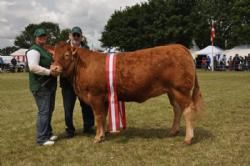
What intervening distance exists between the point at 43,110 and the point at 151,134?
2.44 m

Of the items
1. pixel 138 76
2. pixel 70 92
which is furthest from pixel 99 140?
pixel 138 76

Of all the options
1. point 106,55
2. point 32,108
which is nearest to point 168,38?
point 32,108

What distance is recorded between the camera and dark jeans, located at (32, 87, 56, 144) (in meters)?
8.48

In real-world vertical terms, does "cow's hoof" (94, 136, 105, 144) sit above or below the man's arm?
below

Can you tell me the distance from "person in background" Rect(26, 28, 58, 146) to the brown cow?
269mm

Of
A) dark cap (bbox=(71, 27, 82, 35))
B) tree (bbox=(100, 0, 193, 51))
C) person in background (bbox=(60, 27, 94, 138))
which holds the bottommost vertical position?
person in background (bbox=(60, 27, 94, 138))

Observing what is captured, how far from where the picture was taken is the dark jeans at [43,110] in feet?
27.8

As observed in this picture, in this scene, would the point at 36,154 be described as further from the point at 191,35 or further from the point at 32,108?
the point at 191,35

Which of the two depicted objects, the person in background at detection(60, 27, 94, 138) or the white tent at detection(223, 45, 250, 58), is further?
the white tent at detection(223, 45, 250, 58)

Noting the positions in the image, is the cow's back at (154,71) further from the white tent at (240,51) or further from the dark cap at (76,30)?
the white tent at (240,51)

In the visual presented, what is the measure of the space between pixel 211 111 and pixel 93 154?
19.1 feet

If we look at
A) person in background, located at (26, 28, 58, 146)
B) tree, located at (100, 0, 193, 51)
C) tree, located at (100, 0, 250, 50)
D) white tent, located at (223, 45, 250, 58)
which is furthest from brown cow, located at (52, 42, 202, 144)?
tree, located at (100, 0, 193, 51)

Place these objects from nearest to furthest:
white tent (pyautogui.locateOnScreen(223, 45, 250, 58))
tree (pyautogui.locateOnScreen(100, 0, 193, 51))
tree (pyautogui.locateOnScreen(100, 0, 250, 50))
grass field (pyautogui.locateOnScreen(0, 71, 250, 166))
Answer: grass field (pyautogui.locateOnScreen(0, 71, 250, 166)) < white tent (pyautogui.locateOnScreen(223, 45, 250, 58)) < tree (pyautogui.locateOnScreen(100, 0, 250, 50)) < tree (pyautogui.locateOnScreen(100, 0, 193, 51))

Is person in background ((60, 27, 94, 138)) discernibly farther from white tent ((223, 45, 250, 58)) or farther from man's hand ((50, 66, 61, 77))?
white tent ((223, 45, 250, 58))
